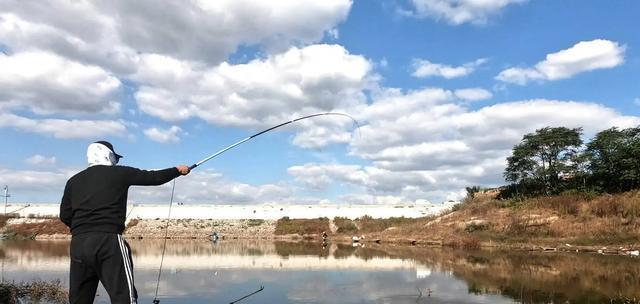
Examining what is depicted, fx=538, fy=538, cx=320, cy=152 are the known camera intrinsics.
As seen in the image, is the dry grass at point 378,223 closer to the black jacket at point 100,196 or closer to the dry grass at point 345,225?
the dry grass at point 345,225

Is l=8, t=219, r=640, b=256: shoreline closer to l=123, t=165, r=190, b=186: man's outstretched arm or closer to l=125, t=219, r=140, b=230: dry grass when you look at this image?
l=125, t=219, r=140, b=230: dry grass

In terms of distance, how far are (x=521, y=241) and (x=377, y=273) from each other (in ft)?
84.8

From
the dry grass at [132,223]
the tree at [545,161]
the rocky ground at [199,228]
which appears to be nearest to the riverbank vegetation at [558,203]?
the tree at [545,161]

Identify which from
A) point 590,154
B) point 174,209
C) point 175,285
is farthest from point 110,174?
point 174,209

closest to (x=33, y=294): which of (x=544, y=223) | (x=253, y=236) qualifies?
(x=544, y=223)

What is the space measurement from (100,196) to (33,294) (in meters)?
11.0

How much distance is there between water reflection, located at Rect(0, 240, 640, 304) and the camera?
669 inches

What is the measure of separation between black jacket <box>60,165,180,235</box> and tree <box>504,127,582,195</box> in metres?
58.2

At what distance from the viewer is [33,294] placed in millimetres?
14906

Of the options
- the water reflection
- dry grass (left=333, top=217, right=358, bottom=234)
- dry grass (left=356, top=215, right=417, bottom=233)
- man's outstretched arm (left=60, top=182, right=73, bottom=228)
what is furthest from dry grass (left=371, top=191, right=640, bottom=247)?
man's outstretched arm (left=60, top=182, right=73, bottom=228)

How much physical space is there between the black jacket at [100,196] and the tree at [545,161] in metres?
58.2

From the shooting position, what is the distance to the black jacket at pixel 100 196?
6027 millimetres

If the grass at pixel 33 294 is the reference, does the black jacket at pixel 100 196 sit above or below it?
above

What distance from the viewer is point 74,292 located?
6.20m
